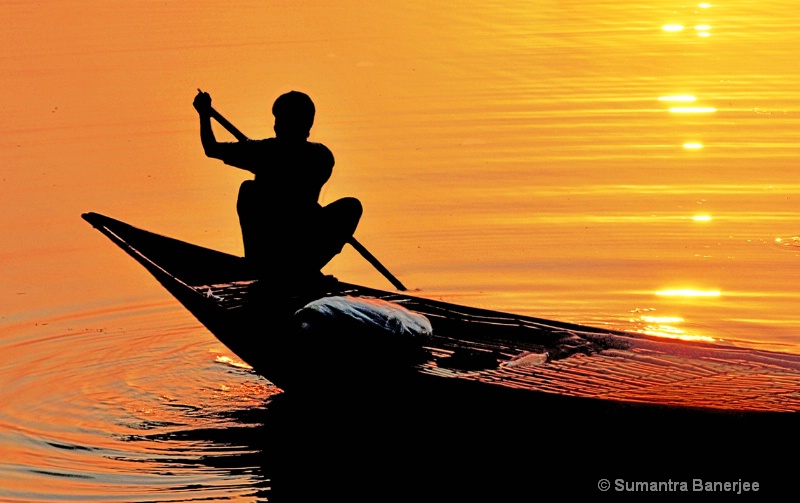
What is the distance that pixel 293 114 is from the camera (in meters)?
6.83

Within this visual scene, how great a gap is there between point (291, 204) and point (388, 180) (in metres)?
3.58

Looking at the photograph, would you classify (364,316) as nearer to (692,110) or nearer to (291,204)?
(291,204)

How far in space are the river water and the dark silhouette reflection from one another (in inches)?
7.9

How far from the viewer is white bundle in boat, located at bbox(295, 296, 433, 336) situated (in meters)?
6.15

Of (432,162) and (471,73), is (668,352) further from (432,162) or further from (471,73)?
(471,73)

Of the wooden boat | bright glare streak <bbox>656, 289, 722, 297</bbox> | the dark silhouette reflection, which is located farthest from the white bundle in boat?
bright glare streak <bbox>656, 289, 722, 297</bbox>

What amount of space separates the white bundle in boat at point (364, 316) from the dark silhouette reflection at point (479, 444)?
25 centimetres

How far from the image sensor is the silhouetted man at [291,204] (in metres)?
6.92

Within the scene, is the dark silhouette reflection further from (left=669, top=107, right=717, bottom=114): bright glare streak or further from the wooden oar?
(left=669, top=107, right=717, bottom=114): bright glare streak

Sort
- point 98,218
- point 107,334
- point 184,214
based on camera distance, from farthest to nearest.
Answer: point 184,214 < point 107,334 < point 98,218

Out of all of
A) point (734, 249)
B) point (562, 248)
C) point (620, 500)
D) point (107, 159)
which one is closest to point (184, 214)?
point (107, 159)

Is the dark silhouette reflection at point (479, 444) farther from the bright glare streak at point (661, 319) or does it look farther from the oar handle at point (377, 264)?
the bright glare streak at point (661, 319)

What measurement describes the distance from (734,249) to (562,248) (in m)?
0.98

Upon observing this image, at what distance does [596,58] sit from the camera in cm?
1388
